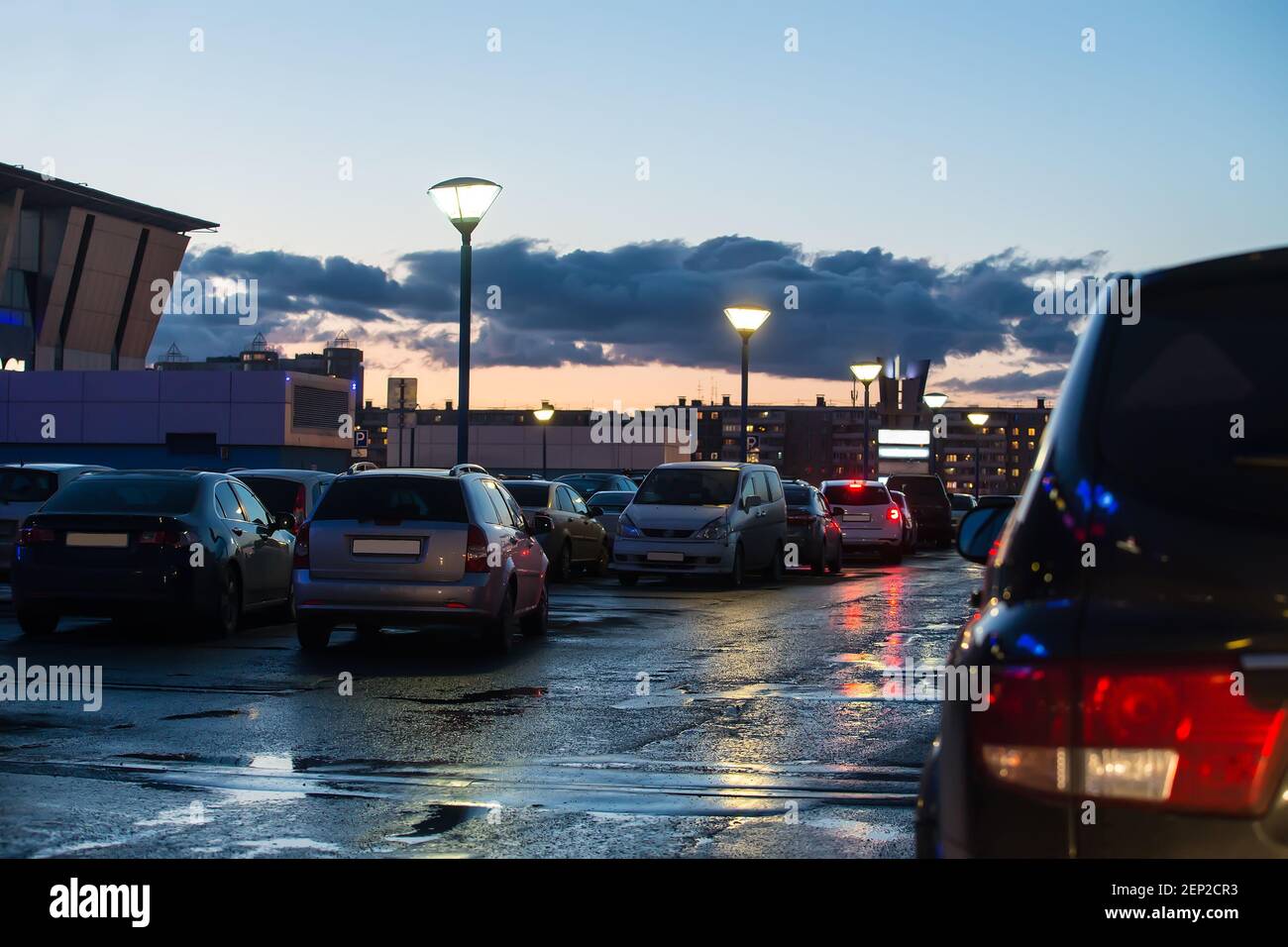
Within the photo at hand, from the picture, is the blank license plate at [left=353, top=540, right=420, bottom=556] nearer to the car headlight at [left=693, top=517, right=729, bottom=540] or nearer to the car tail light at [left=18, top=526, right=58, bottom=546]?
the car tail light at [left=18, top=526, right=58, bottom=546]

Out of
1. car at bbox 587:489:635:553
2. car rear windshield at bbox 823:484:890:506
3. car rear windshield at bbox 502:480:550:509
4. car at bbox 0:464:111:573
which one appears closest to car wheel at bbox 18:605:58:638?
car at bbox 0:464:111:573

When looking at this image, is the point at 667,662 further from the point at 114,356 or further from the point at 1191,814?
the point at 114,356

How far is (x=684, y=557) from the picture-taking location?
922 inches

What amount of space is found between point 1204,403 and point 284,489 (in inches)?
747

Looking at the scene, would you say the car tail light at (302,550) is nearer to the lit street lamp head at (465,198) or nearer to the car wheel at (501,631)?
the car wheel at (501,631)

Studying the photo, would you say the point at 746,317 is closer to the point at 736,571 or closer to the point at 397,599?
the point at 736,571

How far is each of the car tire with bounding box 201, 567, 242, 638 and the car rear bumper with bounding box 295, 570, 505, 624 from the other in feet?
3.92

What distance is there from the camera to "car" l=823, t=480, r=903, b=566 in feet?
115

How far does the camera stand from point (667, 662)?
1355 centimetres

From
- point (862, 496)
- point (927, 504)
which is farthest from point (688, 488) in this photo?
point (927, 504)

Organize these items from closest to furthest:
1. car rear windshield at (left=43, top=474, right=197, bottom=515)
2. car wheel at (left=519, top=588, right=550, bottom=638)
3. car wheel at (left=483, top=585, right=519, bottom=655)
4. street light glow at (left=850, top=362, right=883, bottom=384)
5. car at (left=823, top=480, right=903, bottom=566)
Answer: car wheel at (left=483, top=585, right=519, bottom=655) → car rear windshield at (left=43, top=474, right=197, bottom=515) → car wheel at (left=519, top=588, right=550, bottom=638) → car at (left=823, top=480, right=903, bottom=566) → street light glow at (left=850, top=362, right=883, bottom=384)

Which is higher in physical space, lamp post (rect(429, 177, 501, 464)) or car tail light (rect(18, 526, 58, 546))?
lamp post (rect(429, 177, 501, 464))

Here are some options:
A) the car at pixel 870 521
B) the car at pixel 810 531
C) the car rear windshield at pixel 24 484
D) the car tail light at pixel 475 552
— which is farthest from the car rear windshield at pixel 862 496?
the car tail light at pixel 475 552

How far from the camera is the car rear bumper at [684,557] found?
23.4m
